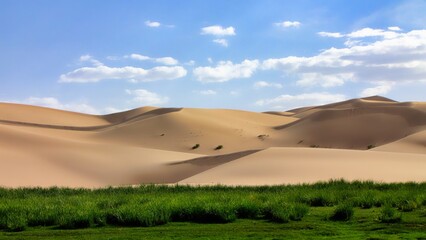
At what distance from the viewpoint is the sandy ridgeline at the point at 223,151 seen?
4053 centimetres

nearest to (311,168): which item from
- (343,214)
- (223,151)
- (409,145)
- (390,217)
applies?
(409,145)

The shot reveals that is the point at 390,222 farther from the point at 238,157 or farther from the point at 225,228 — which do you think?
the point at 238,157

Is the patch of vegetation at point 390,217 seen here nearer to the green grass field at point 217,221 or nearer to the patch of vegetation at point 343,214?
the green grass field at point 217,221

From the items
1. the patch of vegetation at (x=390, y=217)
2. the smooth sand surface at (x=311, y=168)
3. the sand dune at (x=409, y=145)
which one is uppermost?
the sand dune at (x=409, y=145)

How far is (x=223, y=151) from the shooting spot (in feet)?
235

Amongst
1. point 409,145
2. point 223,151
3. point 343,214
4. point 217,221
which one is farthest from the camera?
point 223,151

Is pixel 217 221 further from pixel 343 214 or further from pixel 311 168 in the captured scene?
pixel 311 168

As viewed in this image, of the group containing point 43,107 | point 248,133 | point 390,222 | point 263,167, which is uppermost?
point 43,107

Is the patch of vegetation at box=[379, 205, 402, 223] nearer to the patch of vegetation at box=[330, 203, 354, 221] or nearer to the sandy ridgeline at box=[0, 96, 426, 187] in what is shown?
the patch of vegetation at box=[330, 203, 354, 221]

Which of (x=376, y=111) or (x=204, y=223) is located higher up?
(x=376, y=111)

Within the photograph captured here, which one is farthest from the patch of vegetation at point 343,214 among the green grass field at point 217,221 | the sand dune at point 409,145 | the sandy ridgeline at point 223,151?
the sand dune at point 409,145

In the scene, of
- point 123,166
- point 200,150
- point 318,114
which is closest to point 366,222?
point 123,166

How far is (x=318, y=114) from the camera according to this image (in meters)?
90.3

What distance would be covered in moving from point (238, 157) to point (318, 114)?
146 ft
